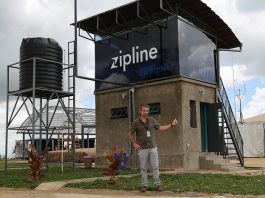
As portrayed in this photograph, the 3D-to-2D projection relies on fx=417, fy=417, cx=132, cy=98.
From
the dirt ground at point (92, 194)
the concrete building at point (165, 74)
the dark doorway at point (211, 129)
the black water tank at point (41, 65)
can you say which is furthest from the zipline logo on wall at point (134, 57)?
the dirt ground at point (92, 194)

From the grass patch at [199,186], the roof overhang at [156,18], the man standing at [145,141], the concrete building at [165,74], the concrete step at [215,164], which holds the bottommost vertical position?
the grass patch at [199,186]

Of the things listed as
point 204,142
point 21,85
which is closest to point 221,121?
point 204,142

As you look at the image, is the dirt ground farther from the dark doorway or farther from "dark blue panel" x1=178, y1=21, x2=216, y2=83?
the dark doorway

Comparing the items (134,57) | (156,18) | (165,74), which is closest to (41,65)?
(134,57)

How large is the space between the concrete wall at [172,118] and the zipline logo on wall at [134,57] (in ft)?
3.97

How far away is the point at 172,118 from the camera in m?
17.2

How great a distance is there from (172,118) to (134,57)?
12.1 feet

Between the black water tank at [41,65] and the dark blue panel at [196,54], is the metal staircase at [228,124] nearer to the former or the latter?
the dark blue panel at [196,54]

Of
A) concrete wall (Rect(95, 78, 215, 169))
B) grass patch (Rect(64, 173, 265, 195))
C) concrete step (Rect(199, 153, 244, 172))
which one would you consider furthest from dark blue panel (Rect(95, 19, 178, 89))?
grass patch (Rect(64, 173, 265, 195))

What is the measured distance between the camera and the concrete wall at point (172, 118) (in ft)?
55.7

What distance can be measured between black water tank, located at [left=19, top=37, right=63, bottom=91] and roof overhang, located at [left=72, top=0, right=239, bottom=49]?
2.78 m

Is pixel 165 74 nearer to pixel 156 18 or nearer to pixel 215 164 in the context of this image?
pixel 156 18

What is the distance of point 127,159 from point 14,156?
29.6 metres

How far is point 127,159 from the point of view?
18.9m
